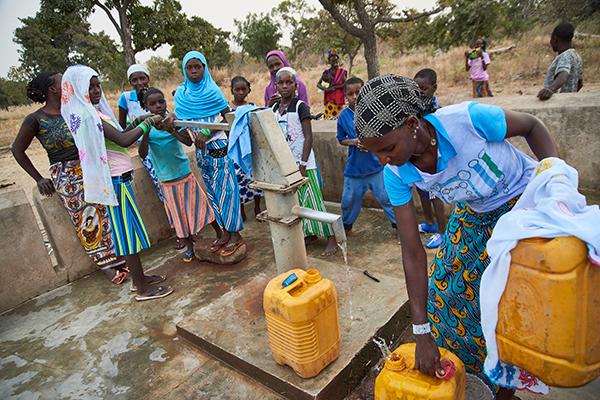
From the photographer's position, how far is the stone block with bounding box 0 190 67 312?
3006 mm

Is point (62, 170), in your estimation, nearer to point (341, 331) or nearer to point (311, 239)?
point (311, 239)

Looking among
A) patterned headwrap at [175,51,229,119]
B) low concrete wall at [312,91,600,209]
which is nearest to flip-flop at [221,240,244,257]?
patterned headwrap at [175,51,229,119]

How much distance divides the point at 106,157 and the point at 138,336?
1.29 meters

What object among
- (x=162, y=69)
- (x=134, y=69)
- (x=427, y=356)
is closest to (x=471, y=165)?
(x=427, y=356)

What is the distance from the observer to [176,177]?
11.4 ft

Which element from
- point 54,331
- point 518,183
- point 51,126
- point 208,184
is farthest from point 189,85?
point 518,183

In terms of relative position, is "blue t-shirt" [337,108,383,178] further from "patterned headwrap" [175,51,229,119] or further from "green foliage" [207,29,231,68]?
"green foliage" [207,29,231,68]

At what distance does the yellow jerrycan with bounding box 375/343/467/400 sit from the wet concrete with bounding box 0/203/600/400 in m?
0.39

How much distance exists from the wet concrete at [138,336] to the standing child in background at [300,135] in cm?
25

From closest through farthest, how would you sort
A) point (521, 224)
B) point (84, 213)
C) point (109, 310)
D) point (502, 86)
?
1. point (521, 224)
2. point (109, 310)
3. point (84, 213)
4. point (502, 86)

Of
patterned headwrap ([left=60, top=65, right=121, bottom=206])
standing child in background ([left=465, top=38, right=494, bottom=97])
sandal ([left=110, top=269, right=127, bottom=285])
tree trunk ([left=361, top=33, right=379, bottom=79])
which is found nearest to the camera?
patterned headwrap ([left=60, top=65, right=121, bottom=206])

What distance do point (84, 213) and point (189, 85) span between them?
145 cm

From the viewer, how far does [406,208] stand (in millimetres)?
1498

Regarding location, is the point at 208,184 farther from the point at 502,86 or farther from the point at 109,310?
the point at 502,86
